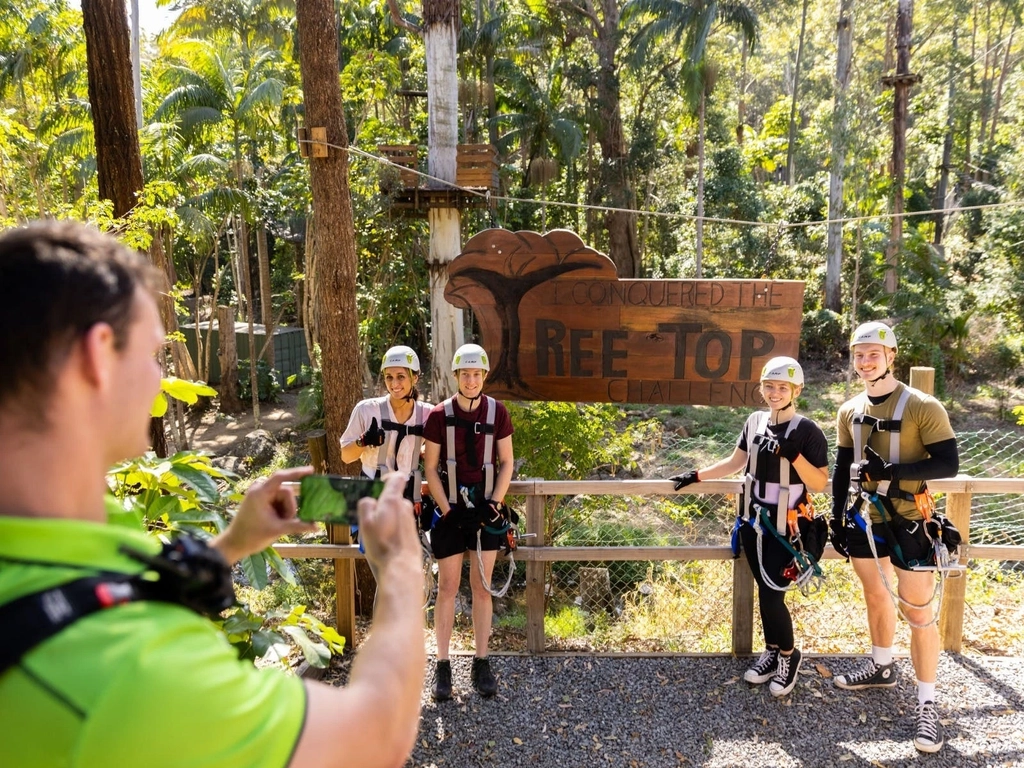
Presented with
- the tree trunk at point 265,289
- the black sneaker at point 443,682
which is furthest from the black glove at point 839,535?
the tree trunk at point 265,289

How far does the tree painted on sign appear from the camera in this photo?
506cm

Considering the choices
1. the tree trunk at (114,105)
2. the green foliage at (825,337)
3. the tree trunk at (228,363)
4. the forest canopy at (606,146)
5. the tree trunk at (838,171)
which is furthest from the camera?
the green foliage at (825,337)

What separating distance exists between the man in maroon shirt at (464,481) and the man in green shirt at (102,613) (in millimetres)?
3066

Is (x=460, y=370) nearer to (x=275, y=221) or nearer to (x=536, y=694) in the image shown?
(x=536, y=694)

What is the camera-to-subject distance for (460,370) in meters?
4.10

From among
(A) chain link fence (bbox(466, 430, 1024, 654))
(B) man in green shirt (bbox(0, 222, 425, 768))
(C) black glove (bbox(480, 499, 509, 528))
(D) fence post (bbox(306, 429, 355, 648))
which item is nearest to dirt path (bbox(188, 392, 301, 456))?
(A) chain link fence (bbox(466, 430, 1024, 654))

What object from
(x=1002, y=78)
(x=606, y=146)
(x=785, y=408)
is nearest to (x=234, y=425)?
(x=606, y=146)

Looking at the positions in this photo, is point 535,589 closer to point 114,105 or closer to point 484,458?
point 484,458

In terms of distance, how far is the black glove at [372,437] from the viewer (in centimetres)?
405

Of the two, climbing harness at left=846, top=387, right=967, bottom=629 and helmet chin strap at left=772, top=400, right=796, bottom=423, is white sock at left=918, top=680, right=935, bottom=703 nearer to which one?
climbing harness at left=846, top=387, right=967, bottom=629

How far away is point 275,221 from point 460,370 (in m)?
19.6

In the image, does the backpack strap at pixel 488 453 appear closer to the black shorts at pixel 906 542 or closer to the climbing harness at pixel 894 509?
the climbing harness at pixel 894 509

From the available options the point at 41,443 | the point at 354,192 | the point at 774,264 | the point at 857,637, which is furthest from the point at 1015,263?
the point at 41,443

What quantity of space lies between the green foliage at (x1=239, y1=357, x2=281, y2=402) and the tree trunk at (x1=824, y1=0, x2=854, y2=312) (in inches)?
582
